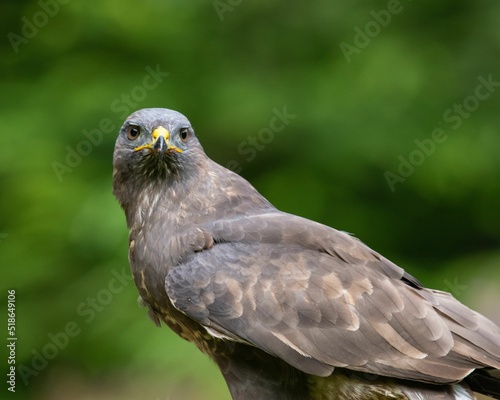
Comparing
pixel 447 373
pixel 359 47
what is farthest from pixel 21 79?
pixel 447 373

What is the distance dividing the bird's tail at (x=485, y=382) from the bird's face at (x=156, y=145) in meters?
1.67

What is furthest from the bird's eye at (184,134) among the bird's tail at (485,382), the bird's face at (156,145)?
the bird's tail at (485,382)

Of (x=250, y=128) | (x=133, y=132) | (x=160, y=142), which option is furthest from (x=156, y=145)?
(x=250, y=128)

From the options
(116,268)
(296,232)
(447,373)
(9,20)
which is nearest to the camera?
(447,373)

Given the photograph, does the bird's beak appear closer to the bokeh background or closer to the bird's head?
the bird's head

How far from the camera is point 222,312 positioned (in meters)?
3.90

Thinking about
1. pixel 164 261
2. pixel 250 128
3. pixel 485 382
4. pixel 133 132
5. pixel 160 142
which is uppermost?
pixel 485 382

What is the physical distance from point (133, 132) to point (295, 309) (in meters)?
1.23

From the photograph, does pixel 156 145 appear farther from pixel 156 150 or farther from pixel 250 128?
pixel 250 128

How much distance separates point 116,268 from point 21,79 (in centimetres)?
173

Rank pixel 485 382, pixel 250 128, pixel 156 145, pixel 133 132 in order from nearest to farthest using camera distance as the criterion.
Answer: pixel 485 382, pixel 156 145, pixel 133 132, pixel 250 128

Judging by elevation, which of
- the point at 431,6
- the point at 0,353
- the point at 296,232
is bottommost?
the point at 0,353

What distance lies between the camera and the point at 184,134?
4.50 m

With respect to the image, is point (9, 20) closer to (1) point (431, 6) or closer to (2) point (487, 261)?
(1) point (431, 6)
